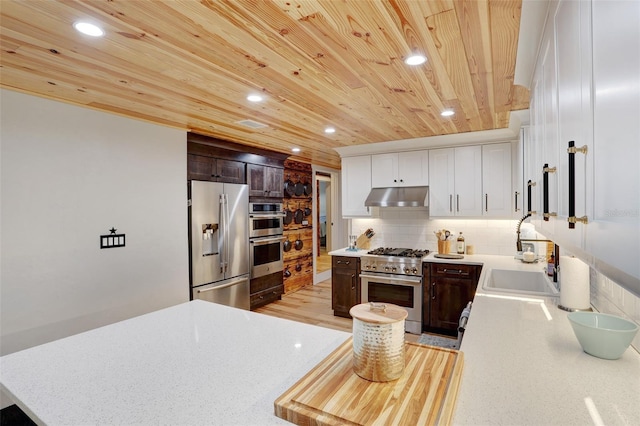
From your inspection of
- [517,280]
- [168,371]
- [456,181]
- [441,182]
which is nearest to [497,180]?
[456,181]

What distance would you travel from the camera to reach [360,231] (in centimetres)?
477

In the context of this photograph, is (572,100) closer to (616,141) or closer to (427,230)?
(616,141)

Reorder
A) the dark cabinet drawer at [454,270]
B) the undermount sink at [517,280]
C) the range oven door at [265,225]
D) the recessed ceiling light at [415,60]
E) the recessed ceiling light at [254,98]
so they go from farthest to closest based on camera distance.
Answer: the range oven door at [265,225] → the dark cabinet drawer at [454,270] → the undermount sink at [517,280] → the recessed ceiling light at [254,98] → the recessed ceiling light at [415,60]

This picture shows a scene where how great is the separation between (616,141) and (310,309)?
174 inches

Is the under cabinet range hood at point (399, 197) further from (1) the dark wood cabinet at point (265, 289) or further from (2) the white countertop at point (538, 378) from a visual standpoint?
(2) the white countertop at point (538, 378)

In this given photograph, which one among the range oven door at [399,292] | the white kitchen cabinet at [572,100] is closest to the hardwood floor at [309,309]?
the range oven door at [399,292]

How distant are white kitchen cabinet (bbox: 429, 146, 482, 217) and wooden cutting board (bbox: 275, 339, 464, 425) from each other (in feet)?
10.5

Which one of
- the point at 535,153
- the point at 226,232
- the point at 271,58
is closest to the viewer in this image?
the point at 535,153

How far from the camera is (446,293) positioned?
3.66 meters

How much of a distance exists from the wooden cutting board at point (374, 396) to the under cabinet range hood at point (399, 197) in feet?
9.88

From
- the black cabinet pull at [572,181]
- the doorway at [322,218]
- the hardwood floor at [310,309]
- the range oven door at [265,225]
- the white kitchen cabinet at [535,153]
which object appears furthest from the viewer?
the doorway at [322,218]

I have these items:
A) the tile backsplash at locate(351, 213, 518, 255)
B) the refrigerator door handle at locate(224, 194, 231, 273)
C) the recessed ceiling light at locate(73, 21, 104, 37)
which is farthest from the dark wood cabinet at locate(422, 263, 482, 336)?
the recessed ceiling light at locate(73, 21, 104, 37)

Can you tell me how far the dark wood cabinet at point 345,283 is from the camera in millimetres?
4191

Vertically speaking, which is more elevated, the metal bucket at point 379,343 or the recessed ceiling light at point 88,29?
the recessed ceiling light at point 88,29
